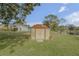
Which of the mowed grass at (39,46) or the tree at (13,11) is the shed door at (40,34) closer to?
the mowed grass at (39,46)

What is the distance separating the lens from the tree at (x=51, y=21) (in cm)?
256

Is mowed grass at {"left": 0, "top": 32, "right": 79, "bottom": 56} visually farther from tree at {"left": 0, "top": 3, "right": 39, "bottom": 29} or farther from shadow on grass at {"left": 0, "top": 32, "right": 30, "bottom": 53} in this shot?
tree at {"left": 0, "top": 3, "right": 39, "bottom": 29}

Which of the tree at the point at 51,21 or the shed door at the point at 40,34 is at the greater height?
the tree at the point at 51,21

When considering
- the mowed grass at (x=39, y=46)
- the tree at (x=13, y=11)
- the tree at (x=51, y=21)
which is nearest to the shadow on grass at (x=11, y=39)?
the mowed grass at (x=39, y=46)

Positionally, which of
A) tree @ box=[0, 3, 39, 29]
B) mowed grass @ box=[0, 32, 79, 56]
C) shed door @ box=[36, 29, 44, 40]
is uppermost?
tree @ box=[0, 3, 39, 29]

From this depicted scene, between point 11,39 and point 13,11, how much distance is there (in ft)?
0.90

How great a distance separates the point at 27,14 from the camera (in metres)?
2.58

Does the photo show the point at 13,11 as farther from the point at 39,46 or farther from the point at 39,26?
the point at 39,46

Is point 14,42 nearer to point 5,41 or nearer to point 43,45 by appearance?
point 5,41

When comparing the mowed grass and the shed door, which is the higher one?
the shed door

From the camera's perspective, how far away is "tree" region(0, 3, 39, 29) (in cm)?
259

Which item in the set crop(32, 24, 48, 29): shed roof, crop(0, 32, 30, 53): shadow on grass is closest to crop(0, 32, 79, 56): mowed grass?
crop(0, 32, 30, 53): shadow on grass

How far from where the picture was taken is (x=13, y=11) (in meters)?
2.60

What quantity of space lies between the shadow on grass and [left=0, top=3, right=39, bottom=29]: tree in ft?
0.37
